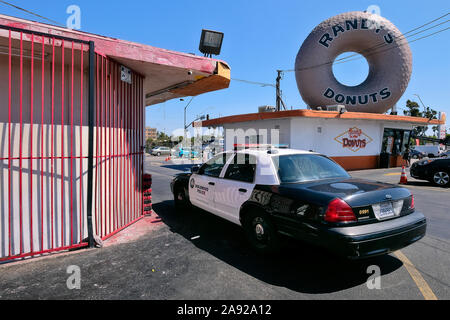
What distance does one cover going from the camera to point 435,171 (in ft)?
32.8

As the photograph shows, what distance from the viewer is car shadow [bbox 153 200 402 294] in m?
3.15

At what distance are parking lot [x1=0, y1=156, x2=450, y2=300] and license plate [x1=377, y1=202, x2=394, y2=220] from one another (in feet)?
2.48

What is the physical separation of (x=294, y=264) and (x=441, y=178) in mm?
9453

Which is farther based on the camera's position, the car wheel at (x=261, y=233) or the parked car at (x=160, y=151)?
the parked car at (x=160, y=151)

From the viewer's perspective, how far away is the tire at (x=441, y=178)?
9.73 m

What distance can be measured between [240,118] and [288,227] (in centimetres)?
1358

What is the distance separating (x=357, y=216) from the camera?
120 inches

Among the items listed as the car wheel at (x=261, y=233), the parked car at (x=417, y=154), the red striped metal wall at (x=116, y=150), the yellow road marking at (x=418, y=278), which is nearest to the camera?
the yellow road marking at (x=418, y=278)

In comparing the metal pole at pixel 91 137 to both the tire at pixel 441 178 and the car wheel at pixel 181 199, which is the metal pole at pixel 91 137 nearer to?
the car wheel at pixel 181 199

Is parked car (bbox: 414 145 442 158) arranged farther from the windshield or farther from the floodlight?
the windshield

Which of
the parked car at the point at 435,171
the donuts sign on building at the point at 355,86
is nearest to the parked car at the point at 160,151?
the donuts sign on building at the point at 355,86

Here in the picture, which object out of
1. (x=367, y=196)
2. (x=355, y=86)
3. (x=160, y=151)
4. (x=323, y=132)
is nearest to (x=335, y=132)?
(x=323, y=132)

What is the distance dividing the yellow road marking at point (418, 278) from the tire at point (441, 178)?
7968mm

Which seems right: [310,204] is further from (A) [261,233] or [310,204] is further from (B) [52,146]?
(B) [52,146]
